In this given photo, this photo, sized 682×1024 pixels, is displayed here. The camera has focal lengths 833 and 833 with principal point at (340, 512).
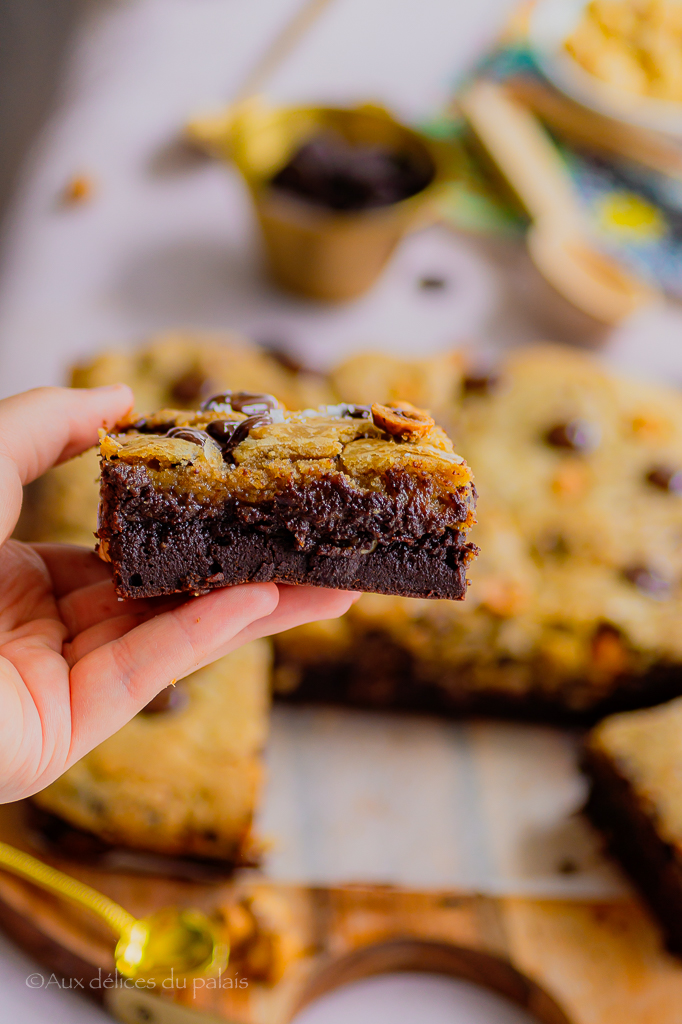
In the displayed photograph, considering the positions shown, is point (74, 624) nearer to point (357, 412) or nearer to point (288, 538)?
point (288, 538)

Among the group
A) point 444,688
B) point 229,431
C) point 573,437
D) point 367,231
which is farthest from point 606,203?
point 229,431

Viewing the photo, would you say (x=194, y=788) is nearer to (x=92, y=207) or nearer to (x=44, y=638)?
(x=44, y=638)

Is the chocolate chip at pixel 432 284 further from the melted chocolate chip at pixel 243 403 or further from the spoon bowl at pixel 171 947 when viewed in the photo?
the spoon bowl at pixel 171 947

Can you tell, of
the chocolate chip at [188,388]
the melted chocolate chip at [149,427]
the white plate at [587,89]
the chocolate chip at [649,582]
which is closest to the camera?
the melted chocolate chip at [149,427]

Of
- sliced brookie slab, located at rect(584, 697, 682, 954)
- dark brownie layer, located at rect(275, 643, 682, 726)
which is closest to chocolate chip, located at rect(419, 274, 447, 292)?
dark brownie layer, located at rect(275, 643, 682, 726)

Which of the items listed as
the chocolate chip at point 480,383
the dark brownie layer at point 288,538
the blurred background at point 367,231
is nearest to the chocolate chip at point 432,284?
the blurred background at point 367,231

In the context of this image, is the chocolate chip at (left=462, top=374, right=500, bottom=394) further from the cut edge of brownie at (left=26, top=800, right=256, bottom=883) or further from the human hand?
the cut edge of brownie at (left=26, top=800, right=256, bottom=883)

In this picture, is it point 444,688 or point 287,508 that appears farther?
point 444,688
